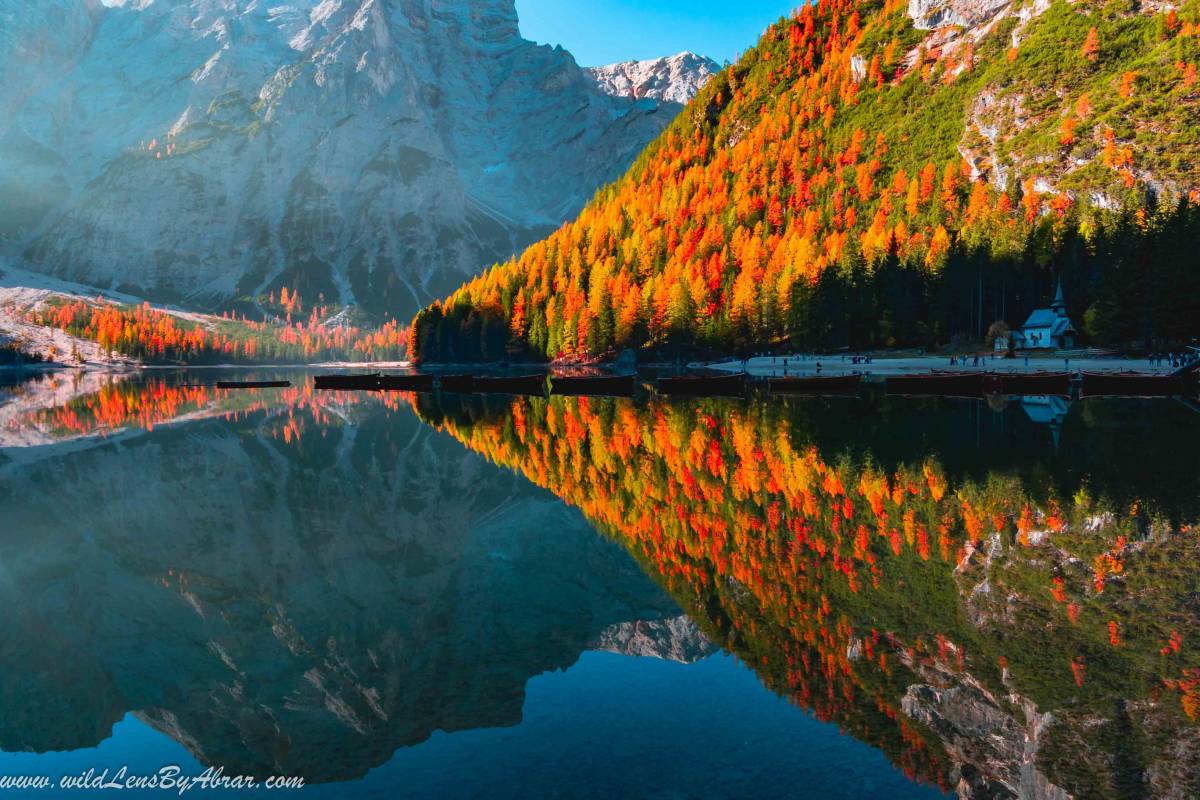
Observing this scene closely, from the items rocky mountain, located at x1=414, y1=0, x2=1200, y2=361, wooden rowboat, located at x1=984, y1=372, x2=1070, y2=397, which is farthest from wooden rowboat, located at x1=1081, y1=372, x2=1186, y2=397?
rocky mountain, located at x1=414, y1=0, x2=1200, y2=361

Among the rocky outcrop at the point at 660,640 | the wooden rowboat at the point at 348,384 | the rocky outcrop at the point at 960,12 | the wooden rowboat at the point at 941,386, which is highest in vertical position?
the rocky outcrop at the point at 960,12

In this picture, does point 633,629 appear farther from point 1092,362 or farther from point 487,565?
point 1092,362

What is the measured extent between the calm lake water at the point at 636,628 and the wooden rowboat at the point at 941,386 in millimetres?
42823

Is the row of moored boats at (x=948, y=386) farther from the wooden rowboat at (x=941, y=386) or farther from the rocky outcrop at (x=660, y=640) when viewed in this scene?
the rocky outcrop at (x=660, y=640)

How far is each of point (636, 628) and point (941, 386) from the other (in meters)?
70.1

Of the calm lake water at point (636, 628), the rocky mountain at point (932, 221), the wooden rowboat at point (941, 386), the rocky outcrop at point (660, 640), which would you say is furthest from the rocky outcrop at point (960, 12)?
the rocky outcrop at point (660, 640)

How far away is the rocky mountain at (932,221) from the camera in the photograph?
355 feet

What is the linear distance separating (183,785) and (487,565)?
10500mm

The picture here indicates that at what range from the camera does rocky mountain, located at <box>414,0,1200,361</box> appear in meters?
108

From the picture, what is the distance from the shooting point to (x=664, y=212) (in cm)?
19025

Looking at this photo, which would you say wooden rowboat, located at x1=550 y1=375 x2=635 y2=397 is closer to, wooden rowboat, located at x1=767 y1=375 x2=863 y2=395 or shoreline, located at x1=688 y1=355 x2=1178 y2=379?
wooden rowboat, located at x1=767 y1=375 x2=863 y2=395

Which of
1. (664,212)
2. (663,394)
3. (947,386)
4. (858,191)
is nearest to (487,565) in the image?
(663,394)

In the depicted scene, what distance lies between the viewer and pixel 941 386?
7519 centimetres

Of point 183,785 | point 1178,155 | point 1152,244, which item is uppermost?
point 1178,155
